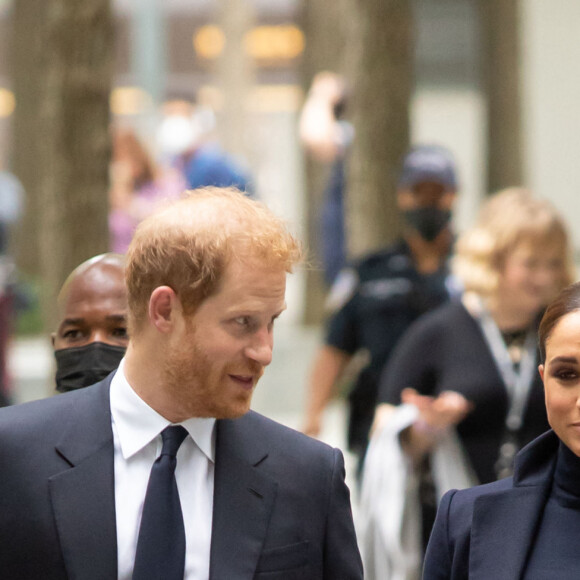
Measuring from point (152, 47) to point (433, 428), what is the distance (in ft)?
41.2

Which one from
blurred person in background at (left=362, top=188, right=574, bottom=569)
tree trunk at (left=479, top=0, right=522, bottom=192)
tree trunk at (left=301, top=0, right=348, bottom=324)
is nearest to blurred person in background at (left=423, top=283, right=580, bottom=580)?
blurred person in background at (left=362, top=188, right=574, bottom=569)

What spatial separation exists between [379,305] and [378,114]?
9.75 ft

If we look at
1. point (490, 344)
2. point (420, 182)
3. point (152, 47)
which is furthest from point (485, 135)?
point (490, 344)

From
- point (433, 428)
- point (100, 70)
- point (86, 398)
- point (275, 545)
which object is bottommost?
point (433, 428)

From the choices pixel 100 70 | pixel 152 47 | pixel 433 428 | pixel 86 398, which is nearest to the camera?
pixel 86 398

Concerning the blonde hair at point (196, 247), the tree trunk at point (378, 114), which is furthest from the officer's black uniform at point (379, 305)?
the blonde hair at point (196, 247)

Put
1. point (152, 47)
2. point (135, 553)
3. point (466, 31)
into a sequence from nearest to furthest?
point (135, 553) < point (466, 31) < point (152, 47)

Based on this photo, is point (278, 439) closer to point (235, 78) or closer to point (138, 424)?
point (138, 424)

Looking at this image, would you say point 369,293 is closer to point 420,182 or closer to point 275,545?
point 420,182

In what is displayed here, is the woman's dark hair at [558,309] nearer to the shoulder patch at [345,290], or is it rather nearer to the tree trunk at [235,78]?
the shoulder patch at [345,290]

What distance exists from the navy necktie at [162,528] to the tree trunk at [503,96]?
10877 mm

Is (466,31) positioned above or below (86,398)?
above

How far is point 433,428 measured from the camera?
5379 mm

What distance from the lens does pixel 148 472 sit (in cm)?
291
